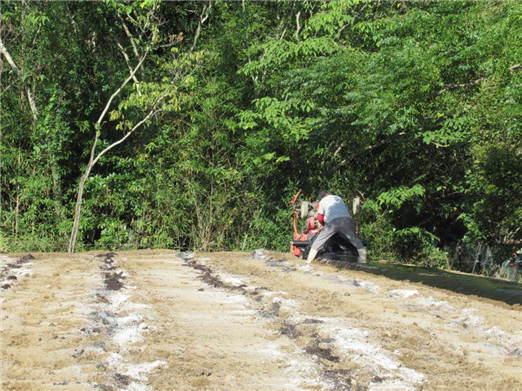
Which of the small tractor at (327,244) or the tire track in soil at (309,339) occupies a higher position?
the small tractor at (327,244)

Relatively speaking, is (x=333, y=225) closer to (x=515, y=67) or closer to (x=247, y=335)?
(x=515, y=67)

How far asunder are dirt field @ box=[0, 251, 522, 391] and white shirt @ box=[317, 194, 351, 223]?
7.47 ft

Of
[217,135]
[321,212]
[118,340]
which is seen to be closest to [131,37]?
[217,135]

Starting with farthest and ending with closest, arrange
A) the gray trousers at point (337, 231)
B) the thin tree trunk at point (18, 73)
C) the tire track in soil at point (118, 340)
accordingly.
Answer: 1. the thin tree trunk at point (18, 73)
2. the gray trousers at point (337, 231)
3. the tire track in soil at point (118, 340)

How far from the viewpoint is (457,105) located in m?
12.7

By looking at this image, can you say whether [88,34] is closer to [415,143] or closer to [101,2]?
[101,2]

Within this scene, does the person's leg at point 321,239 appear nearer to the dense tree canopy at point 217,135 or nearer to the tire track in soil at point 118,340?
the dense tree canopy at point 217,135

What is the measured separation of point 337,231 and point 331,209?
39 cm

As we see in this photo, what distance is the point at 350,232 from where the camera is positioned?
1143 cm

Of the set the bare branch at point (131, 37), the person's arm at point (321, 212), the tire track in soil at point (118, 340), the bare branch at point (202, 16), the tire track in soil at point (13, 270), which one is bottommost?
the tire track in soil at point (13, 270)

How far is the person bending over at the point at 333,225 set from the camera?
1135 centimetres

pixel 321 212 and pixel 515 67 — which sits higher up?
pixel 515 67

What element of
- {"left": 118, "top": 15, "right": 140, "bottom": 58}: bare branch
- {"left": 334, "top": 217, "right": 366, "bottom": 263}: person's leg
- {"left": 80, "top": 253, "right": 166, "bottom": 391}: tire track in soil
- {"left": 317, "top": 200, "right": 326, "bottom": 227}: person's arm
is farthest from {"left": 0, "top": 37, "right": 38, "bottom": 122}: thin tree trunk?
{"left": 80, "top": 253, "right": 166, "bottom": 391}: tire track in soil

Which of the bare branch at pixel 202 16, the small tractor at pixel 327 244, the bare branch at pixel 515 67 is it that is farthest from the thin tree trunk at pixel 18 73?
the bare branch at pixel 515 67
